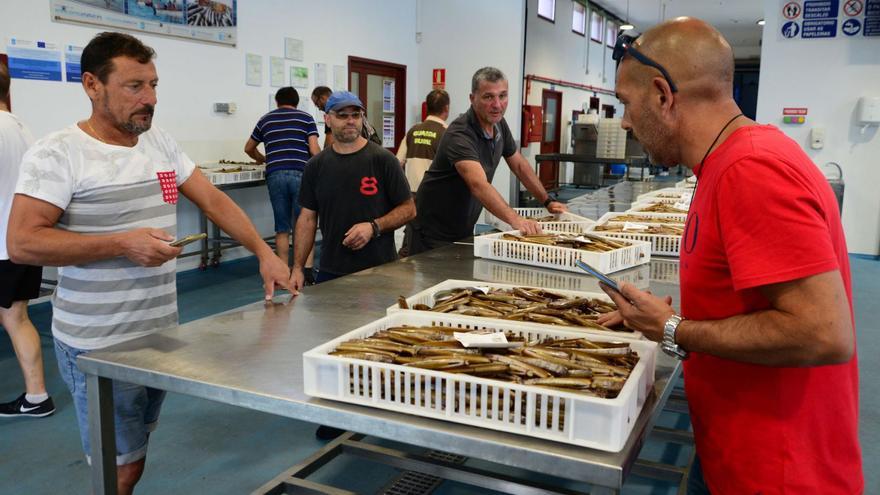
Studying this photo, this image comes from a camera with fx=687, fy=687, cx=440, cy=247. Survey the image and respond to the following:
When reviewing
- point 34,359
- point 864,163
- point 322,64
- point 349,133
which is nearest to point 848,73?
point 864,163

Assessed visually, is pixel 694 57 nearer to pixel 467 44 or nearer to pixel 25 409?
pixel 25 409

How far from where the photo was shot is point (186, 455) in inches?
120

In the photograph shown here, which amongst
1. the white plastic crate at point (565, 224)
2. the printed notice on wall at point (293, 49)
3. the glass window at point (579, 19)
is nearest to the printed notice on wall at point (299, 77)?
the printed notice on wall at point (293, 49)

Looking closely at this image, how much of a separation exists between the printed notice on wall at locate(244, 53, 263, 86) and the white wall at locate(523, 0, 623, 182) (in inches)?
227

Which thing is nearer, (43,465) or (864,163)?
(43,465)

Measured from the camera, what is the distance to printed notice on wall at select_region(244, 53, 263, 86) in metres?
7.13

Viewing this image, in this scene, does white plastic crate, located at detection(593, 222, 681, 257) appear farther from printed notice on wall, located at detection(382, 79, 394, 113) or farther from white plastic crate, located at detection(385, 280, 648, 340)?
printed notice on wall, located at detection(382, 79, 394, 113)

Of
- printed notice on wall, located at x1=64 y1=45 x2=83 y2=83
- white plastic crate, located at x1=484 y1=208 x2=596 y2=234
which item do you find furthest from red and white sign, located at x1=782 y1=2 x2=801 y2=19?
printed notice on wall, located at x1=64 y1=45 x2=83 y2=83

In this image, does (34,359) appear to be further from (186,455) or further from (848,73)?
(848,73)

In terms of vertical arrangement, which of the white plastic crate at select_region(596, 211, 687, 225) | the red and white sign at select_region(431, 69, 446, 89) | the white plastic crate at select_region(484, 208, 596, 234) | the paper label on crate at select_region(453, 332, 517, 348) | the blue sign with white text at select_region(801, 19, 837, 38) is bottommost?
the paper label on crate at select_region(453, 332, 517, 348)

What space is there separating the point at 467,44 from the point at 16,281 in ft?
24.9

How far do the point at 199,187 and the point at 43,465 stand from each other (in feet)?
5.13

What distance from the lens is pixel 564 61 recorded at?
14.5 meters

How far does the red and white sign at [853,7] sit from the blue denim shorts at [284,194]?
19.6 ft
